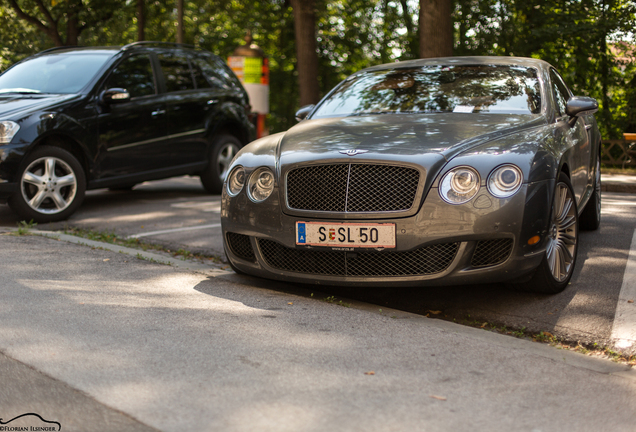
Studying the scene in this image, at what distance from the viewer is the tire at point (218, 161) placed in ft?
30.6

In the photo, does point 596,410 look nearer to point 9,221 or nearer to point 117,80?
point 9,221

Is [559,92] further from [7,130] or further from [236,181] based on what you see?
[7,130]

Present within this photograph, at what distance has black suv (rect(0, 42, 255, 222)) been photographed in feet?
23.1

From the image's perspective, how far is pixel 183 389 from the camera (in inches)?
108

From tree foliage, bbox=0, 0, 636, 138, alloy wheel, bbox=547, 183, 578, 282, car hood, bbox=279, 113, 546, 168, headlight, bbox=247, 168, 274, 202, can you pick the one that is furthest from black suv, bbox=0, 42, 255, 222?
tree foliage, bbox=0, 0, 636, 138

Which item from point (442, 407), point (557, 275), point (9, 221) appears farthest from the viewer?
point (9, 221)

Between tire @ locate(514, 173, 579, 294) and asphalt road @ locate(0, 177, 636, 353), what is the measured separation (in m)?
0.09

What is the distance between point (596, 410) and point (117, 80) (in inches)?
269

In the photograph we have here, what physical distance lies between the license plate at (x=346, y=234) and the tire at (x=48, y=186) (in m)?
3.97

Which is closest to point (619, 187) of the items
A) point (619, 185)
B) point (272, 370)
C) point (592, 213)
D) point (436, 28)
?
point (619, 185)

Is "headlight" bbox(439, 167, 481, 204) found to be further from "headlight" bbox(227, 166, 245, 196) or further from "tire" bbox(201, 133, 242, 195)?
"tire" bbox(201, 133, 242, 195)

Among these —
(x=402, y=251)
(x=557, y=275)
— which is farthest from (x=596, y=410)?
(x=557, y=275)

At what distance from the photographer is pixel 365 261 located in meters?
4.08

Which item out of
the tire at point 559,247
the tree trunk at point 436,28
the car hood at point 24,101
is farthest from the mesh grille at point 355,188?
the tree trunk at point 436,28
